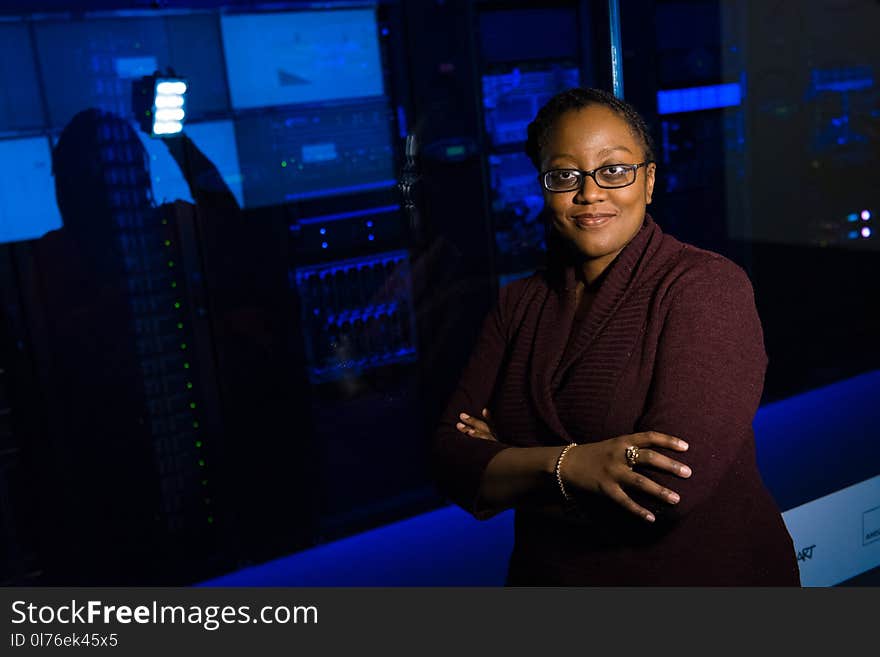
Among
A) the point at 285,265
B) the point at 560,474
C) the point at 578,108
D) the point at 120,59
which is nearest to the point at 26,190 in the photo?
the point at 120,59

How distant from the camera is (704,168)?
3738 mm

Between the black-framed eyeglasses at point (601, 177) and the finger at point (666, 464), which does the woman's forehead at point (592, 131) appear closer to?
the black-framed eyeglasses at point (601, 177)

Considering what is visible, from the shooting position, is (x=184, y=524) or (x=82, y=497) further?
(x=184, y=524)

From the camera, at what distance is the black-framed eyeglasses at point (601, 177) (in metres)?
1.40

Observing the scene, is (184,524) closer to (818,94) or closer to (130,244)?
(130,244)

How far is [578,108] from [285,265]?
1664 mm

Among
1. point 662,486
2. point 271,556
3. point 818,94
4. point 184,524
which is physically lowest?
point 271,556

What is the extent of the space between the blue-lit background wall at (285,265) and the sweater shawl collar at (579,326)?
1.40 meters

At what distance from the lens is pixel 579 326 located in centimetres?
145

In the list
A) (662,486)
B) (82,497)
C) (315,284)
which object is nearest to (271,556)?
(82,497)

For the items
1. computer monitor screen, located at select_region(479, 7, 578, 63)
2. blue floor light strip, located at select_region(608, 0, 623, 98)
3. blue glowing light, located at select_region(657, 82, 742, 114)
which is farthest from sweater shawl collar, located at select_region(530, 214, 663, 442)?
blue glowing light, located at select_region(657, 82, 742, 114)

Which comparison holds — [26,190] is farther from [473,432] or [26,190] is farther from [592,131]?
[592,131]

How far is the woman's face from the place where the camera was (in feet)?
4.58
